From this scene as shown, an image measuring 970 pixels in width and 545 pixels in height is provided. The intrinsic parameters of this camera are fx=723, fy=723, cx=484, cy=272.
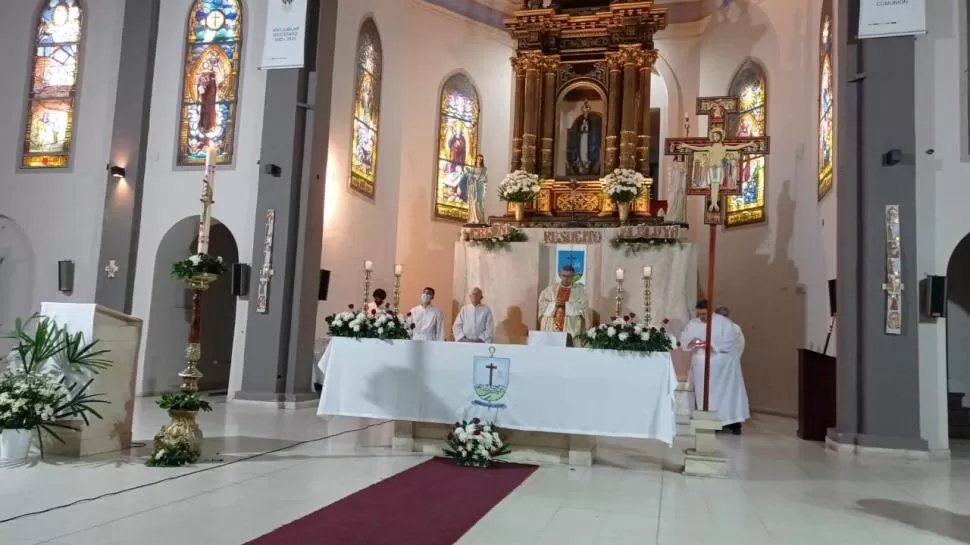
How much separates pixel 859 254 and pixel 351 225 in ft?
28.1

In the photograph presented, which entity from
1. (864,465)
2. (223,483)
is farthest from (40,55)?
(864,465)

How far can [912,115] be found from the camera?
8992 mm

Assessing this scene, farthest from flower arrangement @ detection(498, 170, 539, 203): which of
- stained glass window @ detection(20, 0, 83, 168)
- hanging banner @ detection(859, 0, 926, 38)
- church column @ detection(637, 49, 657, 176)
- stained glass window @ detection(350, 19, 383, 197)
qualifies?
stained glass window @ detection(20, 0, 83, 168)

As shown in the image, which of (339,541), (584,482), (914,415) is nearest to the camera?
(339,541)

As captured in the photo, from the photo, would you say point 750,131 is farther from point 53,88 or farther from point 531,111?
point 53,88

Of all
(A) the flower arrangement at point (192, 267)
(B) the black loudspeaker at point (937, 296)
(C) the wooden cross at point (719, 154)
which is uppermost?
(C) the wooden cross at point (719, 154)

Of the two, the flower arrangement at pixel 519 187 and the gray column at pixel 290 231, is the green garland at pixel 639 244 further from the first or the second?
the gray column at pixel 290 231

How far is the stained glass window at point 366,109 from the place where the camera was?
45.5 ft

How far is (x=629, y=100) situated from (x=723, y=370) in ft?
21.1

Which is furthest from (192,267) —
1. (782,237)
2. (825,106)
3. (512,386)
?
(782,237)

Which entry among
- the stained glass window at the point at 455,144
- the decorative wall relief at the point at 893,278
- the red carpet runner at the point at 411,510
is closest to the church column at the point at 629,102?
the stained glass window at the point at 455,144

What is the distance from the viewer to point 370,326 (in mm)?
7570

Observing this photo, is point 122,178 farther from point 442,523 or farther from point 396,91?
point 442,523

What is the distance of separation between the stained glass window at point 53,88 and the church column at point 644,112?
1092cm
